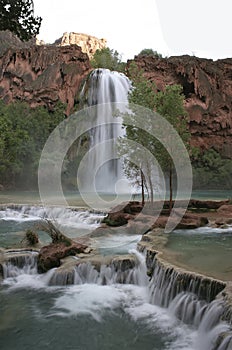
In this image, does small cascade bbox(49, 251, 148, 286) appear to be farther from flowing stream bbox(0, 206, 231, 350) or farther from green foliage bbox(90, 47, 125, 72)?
green foliage bbox(90, 47, 125, 72)

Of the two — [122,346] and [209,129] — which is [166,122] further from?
[209,129]

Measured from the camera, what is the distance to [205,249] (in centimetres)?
893

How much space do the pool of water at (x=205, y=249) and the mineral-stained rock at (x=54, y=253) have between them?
2.55 meters

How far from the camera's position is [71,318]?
6.74m

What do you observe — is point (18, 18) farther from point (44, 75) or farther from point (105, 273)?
point (44, 75)

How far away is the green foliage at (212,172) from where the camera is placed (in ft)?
111

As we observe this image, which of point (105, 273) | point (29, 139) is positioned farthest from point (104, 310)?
point (29, 139)

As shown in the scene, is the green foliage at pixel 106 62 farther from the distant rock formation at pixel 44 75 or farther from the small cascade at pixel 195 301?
the small cascade at pixel 195 301

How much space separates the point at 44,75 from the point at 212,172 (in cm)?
1981

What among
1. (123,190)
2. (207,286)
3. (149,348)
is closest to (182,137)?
(207,286)

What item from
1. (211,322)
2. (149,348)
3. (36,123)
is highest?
(36,123)

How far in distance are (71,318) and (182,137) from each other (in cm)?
922

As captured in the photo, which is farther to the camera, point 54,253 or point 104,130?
point 104,130

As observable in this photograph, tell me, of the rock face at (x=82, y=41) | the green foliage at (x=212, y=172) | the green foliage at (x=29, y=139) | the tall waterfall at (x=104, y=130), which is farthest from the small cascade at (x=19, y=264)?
the rock face at (x=82, y=41)
